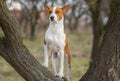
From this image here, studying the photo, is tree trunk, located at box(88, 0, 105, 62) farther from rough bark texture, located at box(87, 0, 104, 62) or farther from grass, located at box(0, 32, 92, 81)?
grass, located at box(0, 32, 92, 81)

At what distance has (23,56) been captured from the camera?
7.30 metres

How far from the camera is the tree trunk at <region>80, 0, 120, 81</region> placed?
7.62 meters

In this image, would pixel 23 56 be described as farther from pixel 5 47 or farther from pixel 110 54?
pixel 110 54

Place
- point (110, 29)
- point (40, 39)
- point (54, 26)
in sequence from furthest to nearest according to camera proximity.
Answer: point (40, 39) < point (110, 29) < point (54, 26)

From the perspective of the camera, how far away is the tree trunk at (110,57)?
25.0 ft

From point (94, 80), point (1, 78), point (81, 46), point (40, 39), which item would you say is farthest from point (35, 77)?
point (40, 39)

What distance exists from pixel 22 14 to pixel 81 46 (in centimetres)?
596

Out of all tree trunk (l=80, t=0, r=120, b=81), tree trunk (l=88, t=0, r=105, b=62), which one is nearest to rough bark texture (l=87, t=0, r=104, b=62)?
tree trunk (l=88, t=0, r=105, b=62)

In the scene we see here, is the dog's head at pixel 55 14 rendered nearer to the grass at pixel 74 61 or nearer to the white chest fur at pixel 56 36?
the white chest fur at pixel 56 36

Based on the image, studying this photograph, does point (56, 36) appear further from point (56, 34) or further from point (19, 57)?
point (19, 57)

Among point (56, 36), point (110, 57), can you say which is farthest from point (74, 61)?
point (56, 36)

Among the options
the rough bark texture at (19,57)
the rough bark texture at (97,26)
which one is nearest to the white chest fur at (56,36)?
the rough bark texture at (19,57)

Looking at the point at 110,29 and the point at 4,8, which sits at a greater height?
the point at 4,8

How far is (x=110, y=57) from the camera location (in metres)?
7.70
